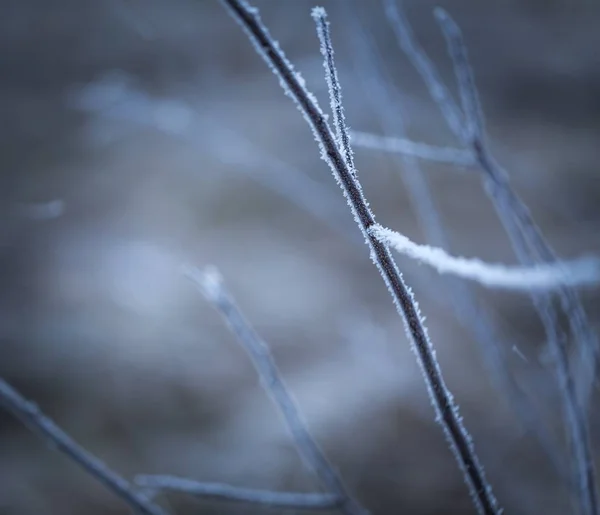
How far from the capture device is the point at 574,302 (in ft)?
1.26

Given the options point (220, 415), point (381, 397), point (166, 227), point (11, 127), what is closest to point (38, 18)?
point (11, 127)

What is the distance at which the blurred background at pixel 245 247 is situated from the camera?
1429mm

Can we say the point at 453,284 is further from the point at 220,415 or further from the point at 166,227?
the point at 166,227

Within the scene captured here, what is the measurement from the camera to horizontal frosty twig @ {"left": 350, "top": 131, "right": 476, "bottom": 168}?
0.42 m

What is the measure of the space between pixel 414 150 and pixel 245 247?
7.30 ft

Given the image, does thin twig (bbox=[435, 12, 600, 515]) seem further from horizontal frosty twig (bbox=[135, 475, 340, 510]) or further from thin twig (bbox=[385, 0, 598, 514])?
horizontal frosty twig (bbox=[135, 475, 340, 510])

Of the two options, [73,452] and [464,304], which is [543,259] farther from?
[73,452]

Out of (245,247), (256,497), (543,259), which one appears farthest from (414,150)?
(245,247)

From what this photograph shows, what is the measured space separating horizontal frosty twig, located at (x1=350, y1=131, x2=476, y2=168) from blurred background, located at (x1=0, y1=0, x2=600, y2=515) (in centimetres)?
15

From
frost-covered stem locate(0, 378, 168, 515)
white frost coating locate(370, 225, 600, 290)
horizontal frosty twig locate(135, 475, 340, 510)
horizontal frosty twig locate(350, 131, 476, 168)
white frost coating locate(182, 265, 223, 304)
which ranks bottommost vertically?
horizontal frosty twig locate(135, 475, 340, 510)

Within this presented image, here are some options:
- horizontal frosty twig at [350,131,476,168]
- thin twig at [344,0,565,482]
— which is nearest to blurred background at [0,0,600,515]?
thin twig at [344,0,565,482]

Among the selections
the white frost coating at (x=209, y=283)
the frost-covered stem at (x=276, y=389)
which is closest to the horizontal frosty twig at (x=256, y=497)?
the frost-covered stem at (x=276, y=389)

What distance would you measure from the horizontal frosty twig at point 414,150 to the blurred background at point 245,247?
15cm

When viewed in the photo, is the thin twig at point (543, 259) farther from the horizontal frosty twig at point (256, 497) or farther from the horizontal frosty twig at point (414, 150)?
the horizontal frosty twig at point (256, 497)
